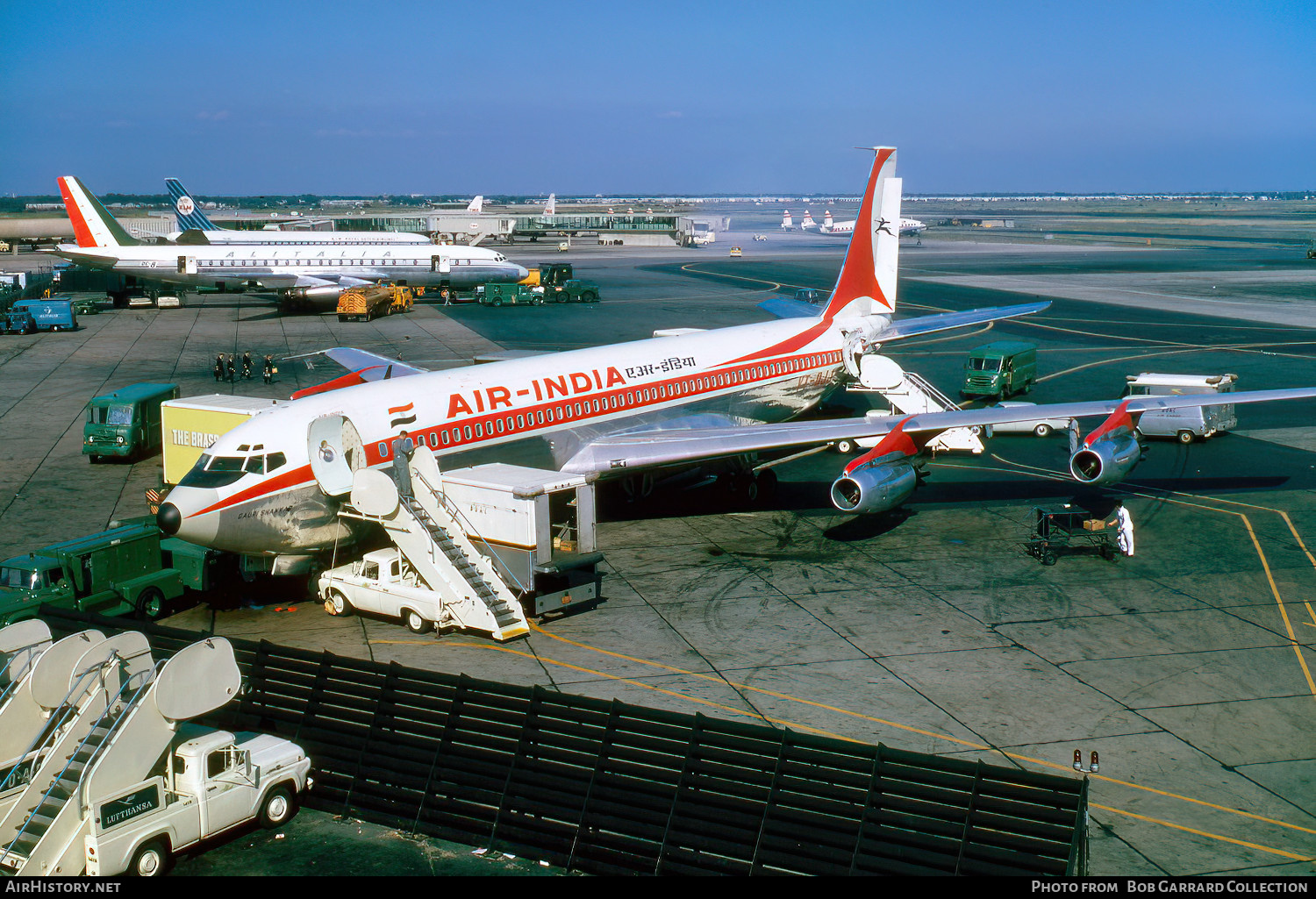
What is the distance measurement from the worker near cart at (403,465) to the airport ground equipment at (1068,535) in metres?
17.9

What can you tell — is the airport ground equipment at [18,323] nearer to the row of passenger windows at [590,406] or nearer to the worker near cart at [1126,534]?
the row of passenger windows at [590,406]

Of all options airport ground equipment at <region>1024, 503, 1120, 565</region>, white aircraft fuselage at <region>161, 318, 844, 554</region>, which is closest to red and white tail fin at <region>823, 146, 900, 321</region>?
white aircraft fuselage at <region>161, 318, 844, 554</region>

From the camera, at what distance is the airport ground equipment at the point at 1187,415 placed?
149 feet

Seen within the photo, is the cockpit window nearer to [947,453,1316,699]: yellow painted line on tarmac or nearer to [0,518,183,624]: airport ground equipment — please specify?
[0,518,183,624]: airport ground equipment

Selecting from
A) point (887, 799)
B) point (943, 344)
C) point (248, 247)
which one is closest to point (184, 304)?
point (248, 247)

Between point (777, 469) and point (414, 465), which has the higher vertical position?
point (414, 465)

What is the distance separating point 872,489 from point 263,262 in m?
76.2

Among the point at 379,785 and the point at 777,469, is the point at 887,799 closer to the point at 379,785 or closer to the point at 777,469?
the point at 379,785

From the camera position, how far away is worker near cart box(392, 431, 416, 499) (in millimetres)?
26719

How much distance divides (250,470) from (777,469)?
21818 mm

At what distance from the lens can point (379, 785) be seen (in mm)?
17828

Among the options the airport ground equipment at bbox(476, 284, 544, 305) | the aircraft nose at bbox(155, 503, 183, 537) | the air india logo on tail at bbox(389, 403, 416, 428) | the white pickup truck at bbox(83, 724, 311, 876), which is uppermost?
the air india logo on tail at bbox(389, 403, 416, 428)

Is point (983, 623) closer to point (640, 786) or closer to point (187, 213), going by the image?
point (640, 786)

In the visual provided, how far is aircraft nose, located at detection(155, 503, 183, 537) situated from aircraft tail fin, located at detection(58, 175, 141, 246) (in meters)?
81.9
